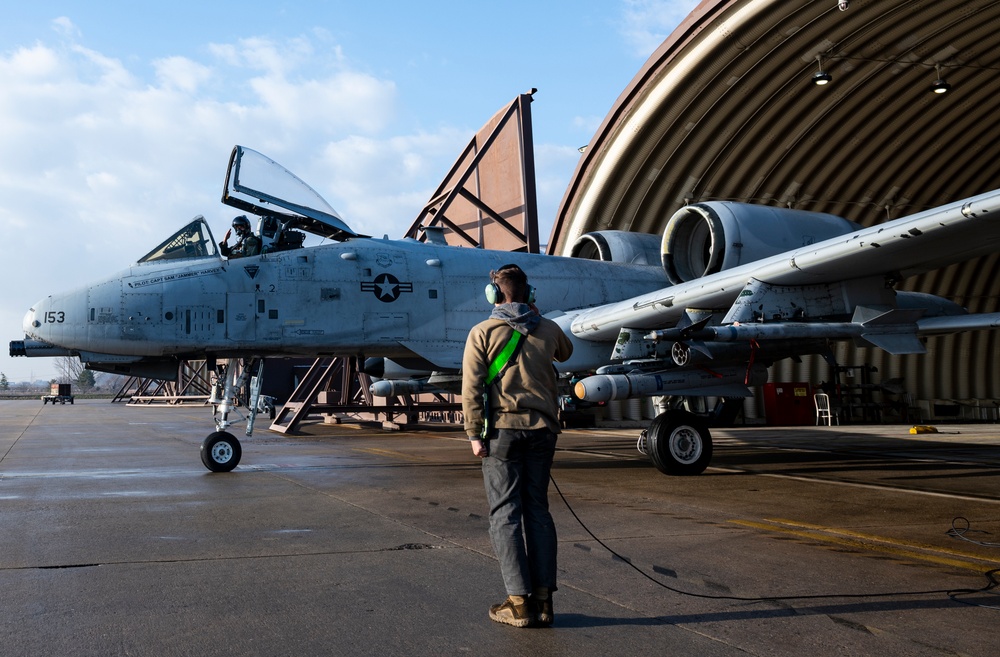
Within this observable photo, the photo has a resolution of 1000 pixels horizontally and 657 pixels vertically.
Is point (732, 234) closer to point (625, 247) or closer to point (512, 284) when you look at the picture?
point (625, 247)

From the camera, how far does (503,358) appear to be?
169 inches

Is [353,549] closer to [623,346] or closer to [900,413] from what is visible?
[623,346]

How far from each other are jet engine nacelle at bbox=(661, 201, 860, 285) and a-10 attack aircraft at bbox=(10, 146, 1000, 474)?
0.02 meters

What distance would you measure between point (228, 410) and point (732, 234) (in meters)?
6.96

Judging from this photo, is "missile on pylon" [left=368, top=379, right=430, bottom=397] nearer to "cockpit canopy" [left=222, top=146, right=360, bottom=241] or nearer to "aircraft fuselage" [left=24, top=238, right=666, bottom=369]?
"aircraft fuselage" [left=24, top=238, right=666, bottom=369]

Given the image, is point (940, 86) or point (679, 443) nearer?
point (679, 443)

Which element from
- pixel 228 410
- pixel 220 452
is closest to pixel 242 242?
pixel 228 410

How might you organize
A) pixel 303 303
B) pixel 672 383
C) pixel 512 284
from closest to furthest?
pixel 512 284
pixel 672 383
pixel 303 303

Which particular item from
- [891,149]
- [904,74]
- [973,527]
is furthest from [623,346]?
[891,149]

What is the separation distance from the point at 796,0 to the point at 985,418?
51.9ft

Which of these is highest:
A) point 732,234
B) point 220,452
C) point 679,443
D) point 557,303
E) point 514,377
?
point 732,234

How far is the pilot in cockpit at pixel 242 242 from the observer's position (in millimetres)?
11711

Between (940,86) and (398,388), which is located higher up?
(940,86)

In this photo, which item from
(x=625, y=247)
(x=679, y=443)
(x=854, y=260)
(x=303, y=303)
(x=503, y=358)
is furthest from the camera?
(x=625, y=247)
